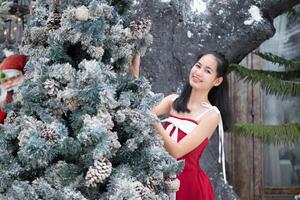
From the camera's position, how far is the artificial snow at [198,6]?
11.5ft

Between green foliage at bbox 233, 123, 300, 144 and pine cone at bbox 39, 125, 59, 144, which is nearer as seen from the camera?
pine cone at bbox 39, 125, 59, 144

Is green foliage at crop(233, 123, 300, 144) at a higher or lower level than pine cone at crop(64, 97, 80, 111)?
lower

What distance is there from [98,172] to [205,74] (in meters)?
0.96

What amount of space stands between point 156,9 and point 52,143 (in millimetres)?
2079

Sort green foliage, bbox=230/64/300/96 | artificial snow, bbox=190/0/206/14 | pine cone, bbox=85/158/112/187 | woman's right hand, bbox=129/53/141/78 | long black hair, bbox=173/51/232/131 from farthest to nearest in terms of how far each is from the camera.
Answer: green foliage, bbox=230/64/300/96 < artificial snow, bbox=190/0/206/14 < long black hair, bbox=173/51/232/131 < woman's right hand, bbox=129/53/141/78 < pine cone, bbox=85/158/112/187

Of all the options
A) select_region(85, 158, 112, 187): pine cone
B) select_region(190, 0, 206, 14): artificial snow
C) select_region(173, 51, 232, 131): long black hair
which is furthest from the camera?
select_region(190, 0, 206, 14): artificial snow

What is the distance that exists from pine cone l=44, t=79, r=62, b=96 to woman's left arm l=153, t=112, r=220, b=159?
0.48m

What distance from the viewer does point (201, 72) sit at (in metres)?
2.29

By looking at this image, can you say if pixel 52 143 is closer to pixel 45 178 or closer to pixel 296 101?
pixel 45 178

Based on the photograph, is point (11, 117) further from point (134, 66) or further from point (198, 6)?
point (198, 6)

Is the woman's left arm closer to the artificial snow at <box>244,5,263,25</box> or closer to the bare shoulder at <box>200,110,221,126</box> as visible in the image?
the bare shoulder at <box>200,110,221,126</box>

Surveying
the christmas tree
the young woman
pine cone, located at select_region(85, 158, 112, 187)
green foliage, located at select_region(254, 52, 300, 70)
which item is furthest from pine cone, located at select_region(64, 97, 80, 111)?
green foliage, located at select_region(254, 52, 300, 70)

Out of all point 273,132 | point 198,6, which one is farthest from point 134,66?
point 273,132

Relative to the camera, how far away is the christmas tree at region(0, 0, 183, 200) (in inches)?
58.1
